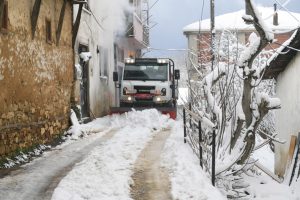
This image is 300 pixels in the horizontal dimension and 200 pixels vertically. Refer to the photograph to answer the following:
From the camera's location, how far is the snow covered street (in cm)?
684

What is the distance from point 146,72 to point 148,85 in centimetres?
68

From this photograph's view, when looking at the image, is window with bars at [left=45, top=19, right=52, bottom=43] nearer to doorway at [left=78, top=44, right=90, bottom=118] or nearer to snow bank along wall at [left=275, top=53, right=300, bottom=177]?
doorway at [left=78, top=44, right=90, bottom=118]

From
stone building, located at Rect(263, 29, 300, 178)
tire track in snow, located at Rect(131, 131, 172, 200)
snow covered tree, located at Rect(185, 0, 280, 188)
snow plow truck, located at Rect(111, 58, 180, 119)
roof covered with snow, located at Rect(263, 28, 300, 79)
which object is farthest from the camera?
snow plow truck, located at Rect(111, 58, 180, 119)

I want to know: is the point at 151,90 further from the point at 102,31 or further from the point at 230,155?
the point at 230,155

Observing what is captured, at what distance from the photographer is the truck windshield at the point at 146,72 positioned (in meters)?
19.3

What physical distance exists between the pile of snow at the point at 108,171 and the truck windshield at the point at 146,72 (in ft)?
15.7

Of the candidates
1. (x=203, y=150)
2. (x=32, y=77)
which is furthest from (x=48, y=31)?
(x=203, y=150)

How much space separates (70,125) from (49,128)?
79.4 inches

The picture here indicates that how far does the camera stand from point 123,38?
1004 inches

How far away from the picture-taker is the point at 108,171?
8.22 metres

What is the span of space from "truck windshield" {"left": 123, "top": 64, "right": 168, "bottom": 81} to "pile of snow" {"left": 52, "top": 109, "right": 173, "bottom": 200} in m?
4.77

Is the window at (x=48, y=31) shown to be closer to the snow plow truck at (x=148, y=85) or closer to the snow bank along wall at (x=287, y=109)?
the snow bank along wall at (x=287, y=109)

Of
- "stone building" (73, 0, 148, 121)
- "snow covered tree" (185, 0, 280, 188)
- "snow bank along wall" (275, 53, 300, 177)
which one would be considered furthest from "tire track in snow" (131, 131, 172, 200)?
"stone building" (73, 0, 148, 121)

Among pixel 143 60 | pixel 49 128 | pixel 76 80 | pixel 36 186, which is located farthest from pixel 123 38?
pixel 36 186
